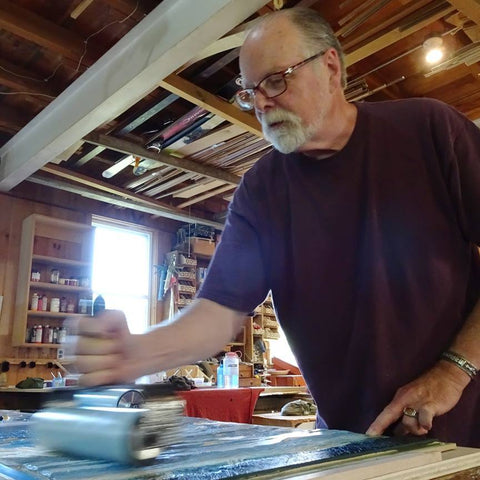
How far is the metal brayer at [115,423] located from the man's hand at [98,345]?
10 cm

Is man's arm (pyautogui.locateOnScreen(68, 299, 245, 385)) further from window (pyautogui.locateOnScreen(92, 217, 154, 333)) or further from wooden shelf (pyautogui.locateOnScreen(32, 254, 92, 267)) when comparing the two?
window (pyautogui.locateOnScreen(92, 217, 154, 333))

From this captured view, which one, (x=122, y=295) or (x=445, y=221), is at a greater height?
(x=122, y=295)

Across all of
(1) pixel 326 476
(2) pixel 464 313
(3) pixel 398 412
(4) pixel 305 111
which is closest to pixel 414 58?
(4) pixel 305 111

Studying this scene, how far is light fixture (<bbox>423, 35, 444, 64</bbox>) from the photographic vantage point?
2487 mm

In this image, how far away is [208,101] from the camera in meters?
2.90

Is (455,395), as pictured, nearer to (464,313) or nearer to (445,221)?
(464,313)

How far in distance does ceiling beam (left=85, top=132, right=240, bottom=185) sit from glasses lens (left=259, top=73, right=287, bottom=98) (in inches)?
101

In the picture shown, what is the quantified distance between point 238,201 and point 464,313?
535mm

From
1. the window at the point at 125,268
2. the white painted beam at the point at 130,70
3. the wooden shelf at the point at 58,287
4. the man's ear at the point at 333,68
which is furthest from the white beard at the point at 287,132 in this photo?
the window at the point at 125,268

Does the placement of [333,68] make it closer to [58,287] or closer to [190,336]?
[190,336]

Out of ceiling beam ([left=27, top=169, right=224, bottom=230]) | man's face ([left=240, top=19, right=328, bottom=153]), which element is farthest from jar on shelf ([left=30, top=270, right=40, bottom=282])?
man's face ([left=240, top=19, right=328, bottom=153])

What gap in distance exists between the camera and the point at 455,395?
Answer: 0.85 m

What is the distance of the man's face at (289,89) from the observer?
3.62 feet

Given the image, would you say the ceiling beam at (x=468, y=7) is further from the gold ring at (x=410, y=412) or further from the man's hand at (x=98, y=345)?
the man's hand at (x=98, y=345)
